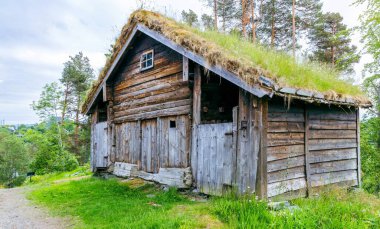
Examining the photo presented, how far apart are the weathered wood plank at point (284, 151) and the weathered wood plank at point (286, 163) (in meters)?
0.09

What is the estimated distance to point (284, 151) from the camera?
261 inches

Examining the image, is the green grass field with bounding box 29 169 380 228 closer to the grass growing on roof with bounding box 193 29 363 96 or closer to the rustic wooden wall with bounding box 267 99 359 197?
the rustic wooden wall with bounding box 267 99 359 197

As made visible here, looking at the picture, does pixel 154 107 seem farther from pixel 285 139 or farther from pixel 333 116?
pixel 333 116

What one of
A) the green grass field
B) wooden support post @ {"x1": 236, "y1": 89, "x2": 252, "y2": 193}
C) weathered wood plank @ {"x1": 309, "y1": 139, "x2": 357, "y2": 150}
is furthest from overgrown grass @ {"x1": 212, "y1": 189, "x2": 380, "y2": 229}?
weathered wood plank @ {"x1": 309, "y1": 139, "x2": 357, "y2": 150}

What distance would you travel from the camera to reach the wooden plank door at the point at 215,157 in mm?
6746

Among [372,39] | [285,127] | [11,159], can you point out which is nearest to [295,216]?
[285,127]

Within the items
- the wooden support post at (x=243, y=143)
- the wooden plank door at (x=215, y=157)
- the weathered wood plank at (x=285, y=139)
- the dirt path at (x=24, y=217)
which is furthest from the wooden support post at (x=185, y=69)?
the dirt path at (x=24, y=217)

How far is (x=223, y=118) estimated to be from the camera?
28.2 feet

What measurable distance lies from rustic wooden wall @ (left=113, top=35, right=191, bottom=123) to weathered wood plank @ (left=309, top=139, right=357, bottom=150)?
11.0ft

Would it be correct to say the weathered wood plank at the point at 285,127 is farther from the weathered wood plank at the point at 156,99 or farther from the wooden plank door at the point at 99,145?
the wooden plank door at the point at 99,145

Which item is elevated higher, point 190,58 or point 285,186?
point 190,58

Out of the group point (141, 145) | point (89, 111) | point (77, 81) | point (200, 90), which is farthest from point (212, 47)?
point (77, 81)

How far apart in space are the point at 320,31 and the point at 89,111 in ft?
54.6

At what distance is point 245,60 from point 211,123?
6.79 feet
